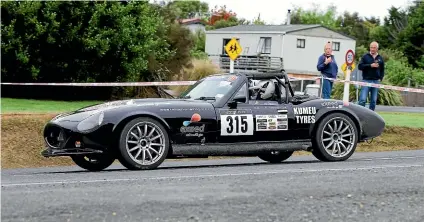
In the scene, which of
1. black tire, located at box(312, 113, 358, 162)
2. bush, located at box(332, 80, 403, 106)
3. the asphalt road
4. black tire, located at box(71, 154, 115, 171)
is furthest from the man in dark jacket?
bush, located at box(332, 80, 403, 106)

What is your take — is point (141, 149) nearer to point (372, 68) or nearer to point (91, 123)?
point (91, 123)

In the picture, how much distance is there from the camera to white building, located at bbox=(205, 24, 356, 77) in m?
61.1

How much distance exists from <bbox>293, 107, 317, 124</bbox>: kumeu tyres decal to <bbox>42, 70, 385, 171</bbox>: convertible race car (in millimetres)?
15

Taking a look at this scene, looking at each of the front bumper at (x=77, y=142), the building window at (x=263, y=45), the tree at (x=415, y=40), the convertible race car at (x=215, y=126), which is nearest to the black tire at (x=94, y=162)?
the convertible race car at (x=215, y=126)

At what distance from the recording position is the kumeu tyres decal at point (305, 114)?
40.3ft

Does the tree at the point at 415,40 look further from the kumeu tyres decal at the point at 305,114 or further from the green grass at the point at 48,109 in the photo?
the kumeu tyres decal at the point at 305,114

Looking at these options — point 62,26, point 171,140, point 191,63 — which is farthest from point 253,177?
point 191,63

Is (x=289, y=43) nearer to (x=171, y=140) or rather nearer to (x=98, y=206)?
(x=171, y=140)

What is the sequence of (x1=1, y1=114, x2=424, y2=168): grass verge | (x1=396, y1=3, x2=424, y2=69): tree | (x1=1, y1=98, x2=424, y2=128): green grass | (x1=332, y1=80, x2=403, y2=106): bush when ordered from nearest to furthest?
(x1=1, y1=114, x2=424, y2=168): grass verge, (x1=1, y1=98, x2=424, y2=128): green grass, (x1=332, y1=80, x2=403, y2=106): bush, (x1=396, y1=3, x2=424, y2=69): tree

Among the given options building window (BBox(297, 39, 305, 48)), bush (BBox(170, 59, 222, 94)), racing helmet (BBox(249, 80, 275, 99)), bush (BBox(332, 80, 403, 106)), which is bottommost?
bush (BBox(332, 80, 403, 106))

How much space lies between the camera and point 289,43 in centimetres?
6116

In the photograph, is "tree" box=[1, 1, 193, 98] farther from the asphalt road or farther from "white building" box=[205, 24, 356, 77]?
"white building" box=[205, 24, 356, 77]

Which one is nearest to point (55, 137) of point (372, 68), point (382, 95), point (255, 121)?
point (255, 121)

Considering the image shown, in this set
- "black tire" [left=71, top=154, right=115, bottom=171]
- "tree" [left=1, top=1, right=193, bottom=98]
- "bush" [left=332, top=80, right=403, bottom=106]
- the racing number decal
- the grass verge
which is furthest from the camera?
"bush" [left=332, top=80, right=403, bottom=106]
